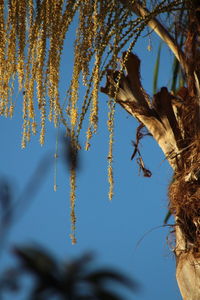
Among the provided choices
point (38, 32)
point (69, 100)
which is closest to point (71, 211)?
point (69, 100)

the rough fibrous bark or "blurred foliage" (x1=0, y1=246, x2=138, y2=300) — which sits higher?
the rough fibrous bark

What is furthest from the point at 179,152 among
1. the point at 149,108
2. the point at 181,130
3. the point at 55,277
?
the point at 55,277

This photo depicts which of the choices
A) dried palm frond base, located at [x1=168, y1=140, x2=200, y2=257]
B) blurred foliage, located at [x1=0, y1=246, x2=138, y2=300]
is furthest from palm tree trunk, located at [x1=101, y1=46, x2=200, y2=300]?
blurred foliage, located at [x1=0, y1=246, x2=138, y2=300]

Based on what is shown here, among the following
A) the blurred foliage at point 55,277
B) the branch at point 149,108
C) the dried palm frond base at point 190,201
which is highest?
the branch at point 149,108

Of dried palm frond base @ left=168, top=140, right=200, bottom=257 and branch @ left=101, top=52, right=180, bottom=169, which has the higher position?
branch @ left=101, top=52, right=180, bottom=169

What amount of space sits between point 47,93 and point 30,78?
0.09 m

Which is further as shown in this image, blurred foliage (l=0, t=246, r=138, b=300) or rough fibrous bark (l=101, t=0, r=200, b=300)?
rough fibrous bark (l=101, t=0, r=200, b=300)

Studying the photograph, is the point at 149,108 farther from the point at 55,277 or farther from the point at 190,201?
the point at 55,277

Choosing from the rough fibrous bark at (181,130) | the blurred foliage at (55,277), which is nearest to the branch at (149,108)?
the rough fibrous bark at (181,130)

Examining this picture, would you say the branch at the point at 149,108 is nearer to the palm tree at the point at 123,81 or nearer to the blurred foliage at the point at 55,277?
the palm tree at the point at 123,81

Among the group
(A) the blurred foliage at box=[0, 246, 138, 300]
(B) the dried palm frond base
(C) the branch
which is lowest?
(A) the blurred foliage at box=[0, 246, 138, 300]

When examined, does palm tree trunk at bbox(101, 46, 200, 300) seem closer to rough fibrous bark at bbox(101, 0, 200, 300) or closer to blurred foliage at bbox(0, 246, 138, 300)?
rough fibrous bark at bbox(101, 0, 200, 300)

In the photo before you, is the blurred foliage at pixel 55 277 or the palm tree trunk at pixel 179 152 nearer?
the blurred foliage at pixel 55 277

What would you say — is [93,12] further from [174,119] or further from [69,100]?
[174,119]
